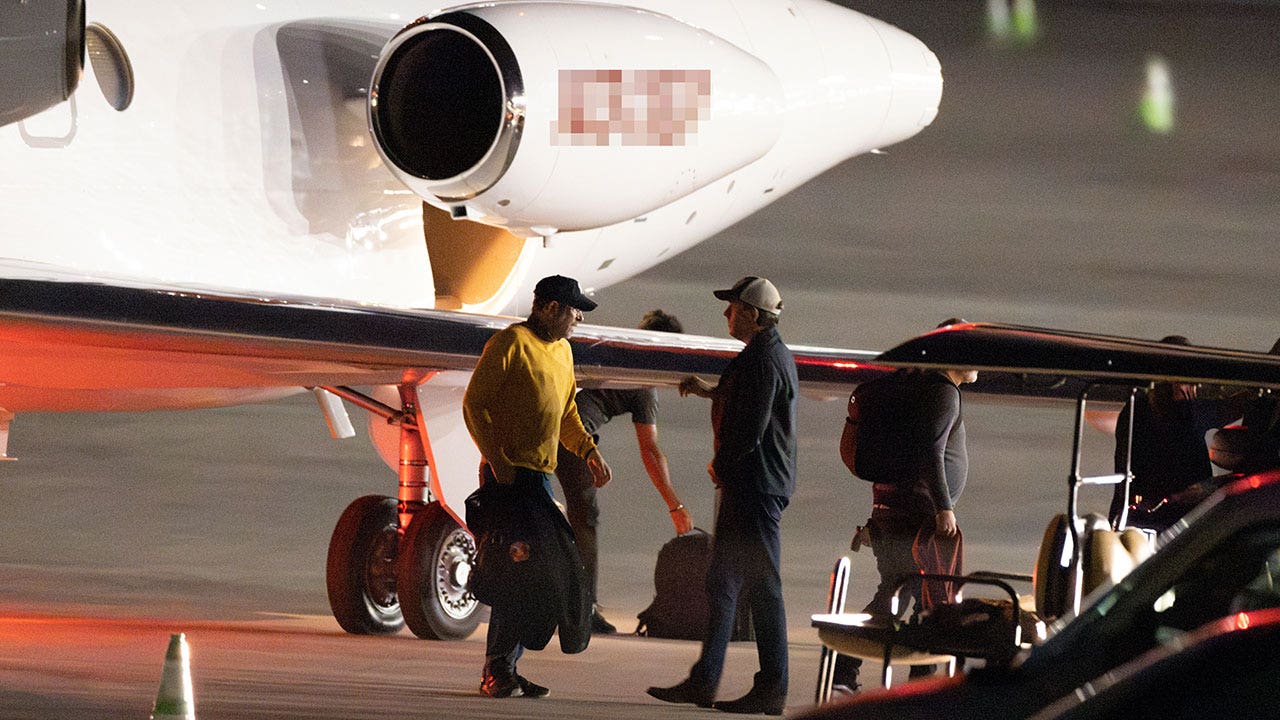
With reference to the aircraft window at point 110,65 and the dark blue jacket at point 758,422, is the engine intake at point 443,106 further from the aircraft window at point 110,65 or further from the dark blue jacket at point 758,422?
the dark blue jacket at point 758,422

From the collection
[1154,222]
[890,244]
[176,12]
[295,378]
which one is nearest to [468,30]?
[176,12]

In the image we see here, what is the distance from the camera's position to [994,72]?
36.8 meters

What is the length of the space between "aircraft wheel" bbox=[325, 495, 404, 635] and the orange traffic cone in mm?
4365

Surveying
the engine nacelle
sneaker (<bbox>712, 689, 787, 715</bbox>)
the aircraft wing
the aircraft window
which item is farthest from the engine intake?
sneaker (<bbox>712, 689, 787, 715</bbox>)

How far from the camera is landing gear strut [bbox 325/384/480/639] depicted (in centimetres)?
1005

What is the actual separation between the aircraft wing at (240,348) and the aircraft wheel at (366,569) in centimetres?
83

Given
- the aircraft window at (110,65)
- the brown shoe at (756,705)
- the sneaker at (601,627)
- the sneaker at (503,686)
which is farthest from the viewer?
the sneaker at (601,627)

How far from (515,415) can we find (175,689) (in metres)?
2.06

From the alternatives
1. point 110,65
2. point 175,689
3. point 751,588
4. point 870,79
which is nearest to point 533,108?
point 110,65

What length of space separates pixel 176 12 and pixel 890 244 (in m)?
25.2

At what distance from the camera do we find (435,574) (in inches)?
397

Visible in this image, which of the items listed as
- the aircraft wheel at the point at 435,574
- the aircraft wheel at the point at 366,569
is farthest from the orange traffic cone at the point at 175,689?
the aircraft wheel at the point at 366,569

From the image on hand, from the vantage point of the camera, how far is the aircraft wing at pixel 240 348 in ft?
26.0

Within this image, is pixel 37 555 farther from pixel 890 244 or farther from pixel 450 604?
pixel 890 244
